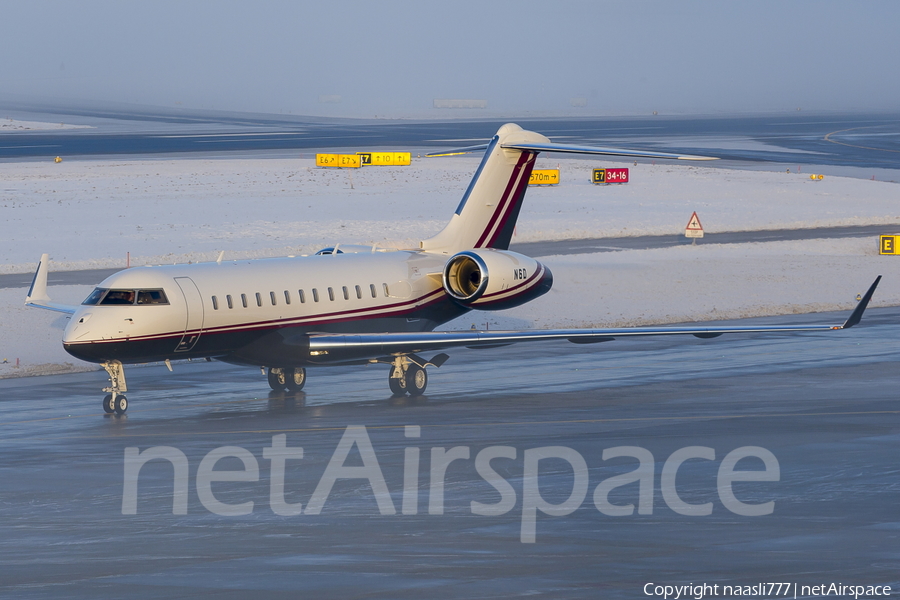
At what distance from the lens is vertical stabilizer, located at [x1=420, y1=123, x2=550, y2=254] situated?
31.6 meters

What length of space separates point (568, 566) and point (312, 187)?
211 ft

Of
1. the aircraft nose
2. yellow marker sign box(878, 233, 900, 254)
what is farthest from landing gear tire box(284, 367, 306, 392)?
yellow marker sign box(878, 233, 900, 254)

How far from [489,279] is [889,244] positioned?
1201 inches

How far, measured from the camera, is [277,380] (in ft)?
94.6

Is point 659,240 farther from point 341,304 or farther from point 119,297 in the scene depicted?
point 119,297

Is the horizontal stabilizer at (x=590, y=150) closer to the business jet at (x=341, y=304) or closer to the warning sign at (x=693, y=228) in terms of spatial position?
the business jet at (x=341, y=304)

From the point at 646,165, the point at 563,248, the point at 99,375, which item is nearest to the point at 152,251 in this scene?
the point at 563,248

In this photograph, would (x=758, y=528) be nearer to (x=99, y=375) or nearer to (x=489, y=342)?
(x=489, y=342)

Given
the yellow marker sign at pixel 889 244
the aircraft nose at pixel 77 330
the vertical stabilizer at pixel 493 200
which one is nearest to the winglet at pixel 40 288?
the aircraft nose at pixel 77 330

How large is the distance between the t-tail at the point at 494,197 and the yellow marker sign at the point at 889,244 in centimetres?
2481

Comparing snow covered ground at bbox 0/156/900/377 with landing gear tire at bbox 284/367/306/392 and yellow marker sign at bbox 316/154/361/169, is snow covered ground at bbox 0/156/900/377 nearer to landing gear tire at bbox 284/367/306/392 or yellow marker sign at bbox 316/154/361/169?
yellow marker sign at bbox 316/154/361/169

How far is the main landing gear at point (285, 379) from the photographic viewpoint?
28.8 metres

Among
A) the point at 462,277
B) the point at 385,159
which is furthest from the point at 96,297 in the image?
the point at 385,159

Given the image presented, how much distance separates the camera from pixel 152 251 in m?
51.8
